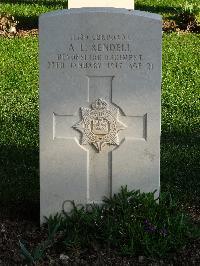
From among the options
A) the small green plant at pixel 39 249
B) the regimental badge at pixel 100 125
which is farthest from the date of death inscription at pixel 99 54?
the small green plant at pixel 39 249

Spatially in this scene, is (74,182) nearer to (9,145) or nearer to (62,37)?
(62,37)

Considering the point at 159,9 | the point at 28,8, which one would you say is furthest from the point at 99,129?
the point at 28,8

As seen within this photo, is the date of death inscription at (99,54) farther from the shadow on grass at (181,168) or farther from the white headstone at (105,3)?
the white headstone at (105,3)

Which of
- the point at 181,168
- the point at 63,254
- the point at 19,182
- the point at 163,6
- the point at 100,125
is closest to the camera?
the point at 63,254

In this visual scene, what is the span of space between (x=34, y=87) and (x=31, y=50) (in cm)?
205

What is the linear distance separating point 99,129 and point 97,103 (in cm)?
18

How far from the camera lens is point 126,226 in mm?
5133

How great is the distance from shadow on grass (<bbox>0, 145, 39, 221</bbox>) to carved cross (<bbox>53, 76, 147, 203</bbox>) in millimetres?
561

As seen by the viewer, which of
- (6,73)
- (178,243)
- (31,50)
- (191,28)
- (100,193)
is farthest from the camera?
(191,28)

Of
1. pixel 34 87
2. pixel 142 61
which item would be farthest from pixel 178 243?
pixel 34 87

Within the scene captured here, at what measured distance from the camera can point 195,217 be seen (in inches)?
223

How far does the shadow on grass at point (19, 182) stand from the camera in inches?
226

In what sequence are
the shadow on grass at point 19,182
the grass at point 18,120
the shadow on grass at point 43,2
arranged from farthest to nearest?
the shadow on grass at point 43,2, the grass at point 18,120, the shadow on grass at point 19,182

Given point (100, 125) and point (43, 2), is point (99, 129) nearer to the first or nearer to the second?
point (100, 125)
